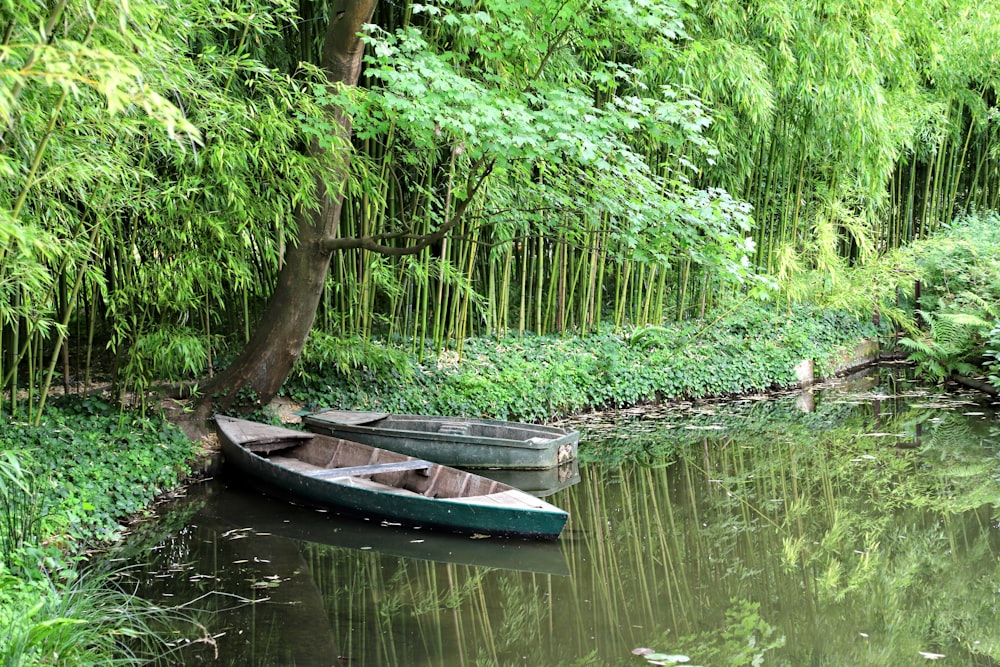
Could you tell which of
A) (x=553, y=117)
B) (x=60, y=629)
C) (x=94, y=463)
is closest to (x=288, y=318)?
(x=94, y=463)

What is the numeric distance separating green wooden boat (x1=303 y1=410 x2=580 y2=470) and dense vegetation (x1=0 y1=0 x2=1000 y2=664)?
0.55 metres

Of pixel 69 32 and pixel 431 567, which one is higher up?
pixel 69 32

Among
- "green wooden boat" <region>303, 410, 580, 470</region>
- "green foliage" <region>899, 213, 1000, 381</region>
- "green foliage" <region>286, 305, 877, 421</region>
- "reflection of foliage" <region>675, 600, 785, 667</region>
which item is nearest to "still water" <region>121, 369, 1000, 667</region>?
"reflection of foliage" <region>675, 600, 785, 667</region>

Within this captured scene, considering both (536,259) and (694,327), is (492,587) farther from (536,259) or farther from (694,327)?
(694,327)

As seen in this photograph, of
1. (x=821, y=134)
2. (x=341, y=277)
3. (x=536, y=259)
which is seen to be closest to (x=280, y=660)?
(x=341, y=277)

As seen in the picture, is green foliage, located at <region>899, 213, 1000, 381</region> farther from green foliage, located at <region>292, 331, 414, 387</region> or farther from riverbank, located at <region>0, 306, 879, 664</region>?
green foliage, located at <region>292, 331, 414, 387</region>

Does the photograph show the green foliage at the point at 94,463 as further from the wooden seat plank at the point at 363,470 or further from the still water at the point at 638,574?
the wooden seat plank at the point at 363,470

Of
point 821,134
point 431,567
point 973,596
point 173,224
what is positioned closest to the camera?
point 973,596

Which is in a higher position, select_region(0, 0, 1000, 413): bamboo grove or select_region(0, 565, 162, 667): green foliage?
select_region(0, 0, 1000, 413): bamboo grove

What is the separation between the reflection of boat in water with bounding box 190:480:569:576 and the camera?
4.44 m

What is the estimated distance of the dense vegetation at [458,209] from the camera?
3.64 m

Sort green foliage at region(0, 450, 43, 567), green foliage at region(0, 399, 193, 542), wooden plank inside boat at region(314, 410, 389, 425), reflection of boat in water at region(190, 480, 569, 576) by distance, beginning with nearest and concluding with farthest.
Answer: green foliage at region(0, 450, 43, 567) < green foliage at region(0, 399, 193, 542) < reflection of boat in water at region(190, 480, 569, 576) < wooden plank inside boat at region(314, 410, 389, 425)

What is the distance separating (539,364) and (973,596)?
4502 millimetres

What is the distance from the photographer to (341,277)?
697 cm
